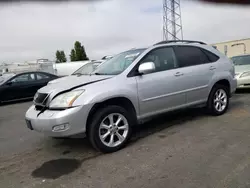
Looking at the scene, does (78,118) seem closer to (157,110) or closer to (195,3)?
(157,110)

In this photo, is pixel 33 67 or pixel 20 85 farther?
pixel 33 67

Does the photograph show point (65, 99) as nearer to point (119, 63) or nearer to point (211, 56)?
point (119, 63)

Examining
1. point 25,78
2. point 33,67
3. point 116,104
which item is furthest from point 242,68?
point 33,67

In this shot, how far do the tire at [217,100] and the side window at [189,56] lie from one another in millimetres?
663

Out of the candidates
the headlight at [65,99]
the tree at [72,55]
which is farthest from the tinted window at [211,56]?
the tree at [72,55]

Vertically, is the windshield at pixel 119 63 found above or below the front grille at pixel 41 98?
above

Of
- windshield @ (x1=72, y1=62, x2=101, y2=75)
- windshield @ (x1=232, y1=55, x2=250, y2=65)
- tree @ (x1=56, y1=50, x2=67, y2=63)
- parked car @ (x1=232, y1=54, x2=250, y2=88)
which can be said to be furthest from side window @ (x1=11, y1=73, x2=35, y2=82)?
tree @ (x1=56, y1=50, x2=67, y2=63)

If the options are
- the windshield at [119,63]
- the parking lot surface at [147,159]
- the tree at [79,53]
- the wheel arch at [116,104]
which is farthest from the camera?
the tree at [79,53]

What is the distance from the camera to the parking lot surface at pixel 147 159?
2.85m

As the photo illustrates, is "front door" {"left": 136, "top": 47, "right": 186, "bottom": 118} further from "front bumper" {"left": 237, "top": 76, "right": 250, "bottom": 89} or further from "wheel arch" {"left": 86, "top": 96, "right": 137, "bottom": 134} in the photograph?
"front bumper" {"left": 237, "top": 76, "right": 250, "bottom": 89}

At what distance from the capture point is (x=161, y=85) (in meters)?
4.38

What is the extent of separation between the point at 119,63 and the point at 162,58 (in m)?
0.80

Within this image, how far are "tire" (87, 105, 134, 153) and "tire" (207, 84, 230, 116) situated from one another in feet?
6.82

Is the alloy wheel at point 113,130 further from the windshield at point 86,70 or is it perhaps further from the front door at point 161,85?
the windshield at point 86,70
